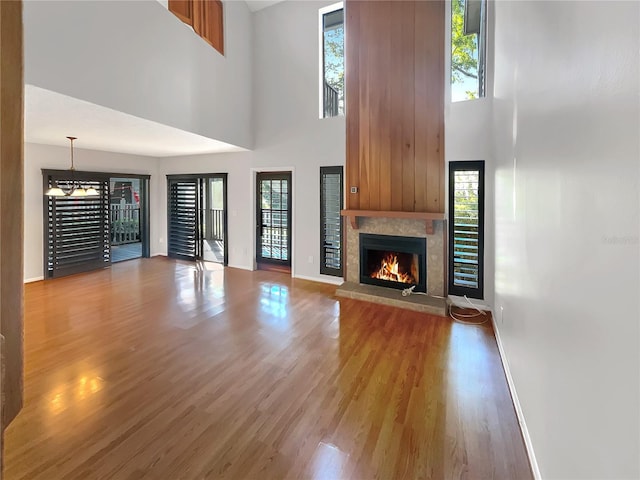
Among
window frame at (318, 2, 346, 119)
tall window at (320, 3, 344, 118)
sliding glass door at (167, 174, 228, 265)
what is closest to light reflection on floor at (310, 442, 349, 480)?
A: window frame at (318, 2, 346, 119)

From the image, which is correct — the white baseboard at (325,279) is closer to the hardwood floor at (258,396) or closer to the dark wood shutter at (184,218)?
the hardwood floor at (258,396)

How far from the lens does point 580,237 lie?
1.31 meters

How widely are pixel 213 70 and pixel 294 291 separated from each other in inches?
148

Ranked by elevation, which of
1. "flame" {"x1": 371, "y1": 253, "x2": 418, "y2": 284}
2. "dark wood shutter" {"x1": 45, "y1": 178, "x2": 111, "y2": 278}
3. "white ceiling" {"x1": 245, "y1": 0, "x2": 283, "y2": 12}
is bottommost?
"flame" {"x1": 371, "y1": 253, "x2": 418, "y2": 284}

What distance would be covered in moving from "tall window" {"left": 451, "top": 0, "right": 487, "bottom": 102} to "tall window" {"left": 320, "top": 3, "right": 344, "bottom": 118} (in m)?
1.83

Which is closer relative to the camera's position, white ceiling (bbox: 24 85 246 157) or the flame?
white ceiling (bbox: 24 85 246 157)

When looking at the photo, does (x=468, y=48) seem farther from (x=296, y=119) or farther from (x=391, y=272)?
(x=391, y=272)

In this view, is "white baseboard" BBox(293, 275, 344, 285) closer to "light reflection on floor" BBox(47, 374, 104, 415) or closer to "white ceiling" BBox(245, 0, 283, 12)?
"light reflection on floor" BBox(47, 374, 104, 415)

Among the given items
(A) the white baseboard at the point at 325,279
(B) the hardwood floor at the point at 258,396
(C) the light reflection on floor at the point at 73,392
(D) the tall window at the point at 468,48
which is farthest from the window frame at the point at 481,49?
(C) the light reflection on floor at the point at 73,392

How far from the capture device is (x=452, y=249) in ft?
15.5

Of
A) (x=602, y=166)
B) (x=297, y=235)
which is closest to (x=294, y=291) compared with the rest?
(x=297, y=235)

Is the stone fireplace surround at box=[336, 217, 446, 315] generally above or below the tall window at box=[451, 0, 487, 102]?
below

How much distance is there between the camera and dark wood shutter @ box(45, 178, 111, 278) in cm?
593

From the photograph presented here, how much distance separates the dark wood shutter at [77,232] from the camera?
5.93 m
